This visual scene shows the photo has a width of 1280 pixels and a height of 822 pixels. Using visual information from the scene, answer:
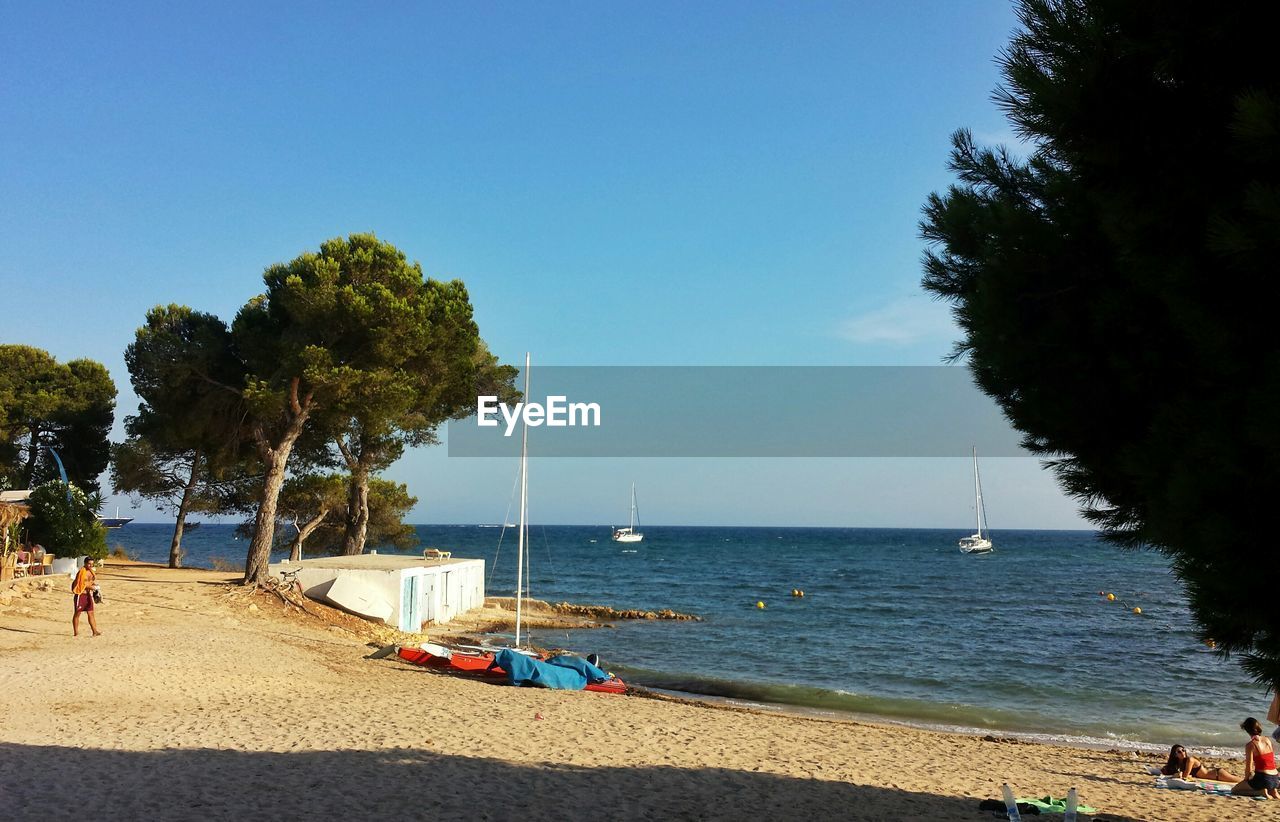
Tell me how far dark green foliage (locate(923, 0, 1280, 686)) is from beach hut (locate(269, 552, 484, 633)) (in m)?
21.4

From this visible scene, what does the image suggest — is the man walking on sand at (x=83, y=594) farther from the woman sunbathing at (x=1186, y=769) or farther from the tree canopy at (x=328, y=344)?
the woman sunbathing at (x=1186, y=769)

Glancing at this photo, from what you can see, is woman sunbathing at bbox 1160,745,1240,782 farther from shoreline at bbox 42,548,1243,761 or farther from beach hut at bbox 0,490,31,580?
beach hut at bbox 0,490,31,580

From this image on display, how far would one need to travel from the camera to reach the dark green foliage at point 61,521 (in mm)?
24234

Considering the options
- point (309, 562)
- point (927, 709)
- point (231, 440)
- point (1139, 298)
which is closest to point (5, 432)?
point (231, 440)

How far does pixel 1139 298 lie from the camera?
4.20 metres

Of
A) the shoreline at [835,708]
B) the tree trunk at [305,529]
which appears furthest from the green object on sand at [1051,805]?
the tree trunk at [305,529]

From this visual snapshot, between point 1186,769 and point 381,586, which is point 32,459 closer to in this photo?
point 381,586

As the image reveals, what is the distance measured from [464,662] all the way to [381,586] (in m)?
7.00

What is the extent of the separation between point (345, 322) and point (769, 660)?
15.9 meters

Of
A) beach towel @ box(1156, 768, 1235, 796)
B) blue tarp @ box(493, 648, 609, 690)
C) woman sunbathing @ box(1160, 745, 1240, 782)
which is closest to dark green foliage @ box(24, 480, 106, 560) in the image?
blue tarp @ box(493, 648, 609, 690)

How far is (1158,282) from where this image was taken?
3.81 metres

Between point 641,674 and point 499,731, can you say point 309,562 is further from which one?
point 499,731

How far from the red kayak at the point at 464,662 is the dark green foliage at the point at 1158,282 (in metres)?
13.9

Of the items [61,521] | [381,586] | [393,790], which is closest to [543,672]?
[393,790]
